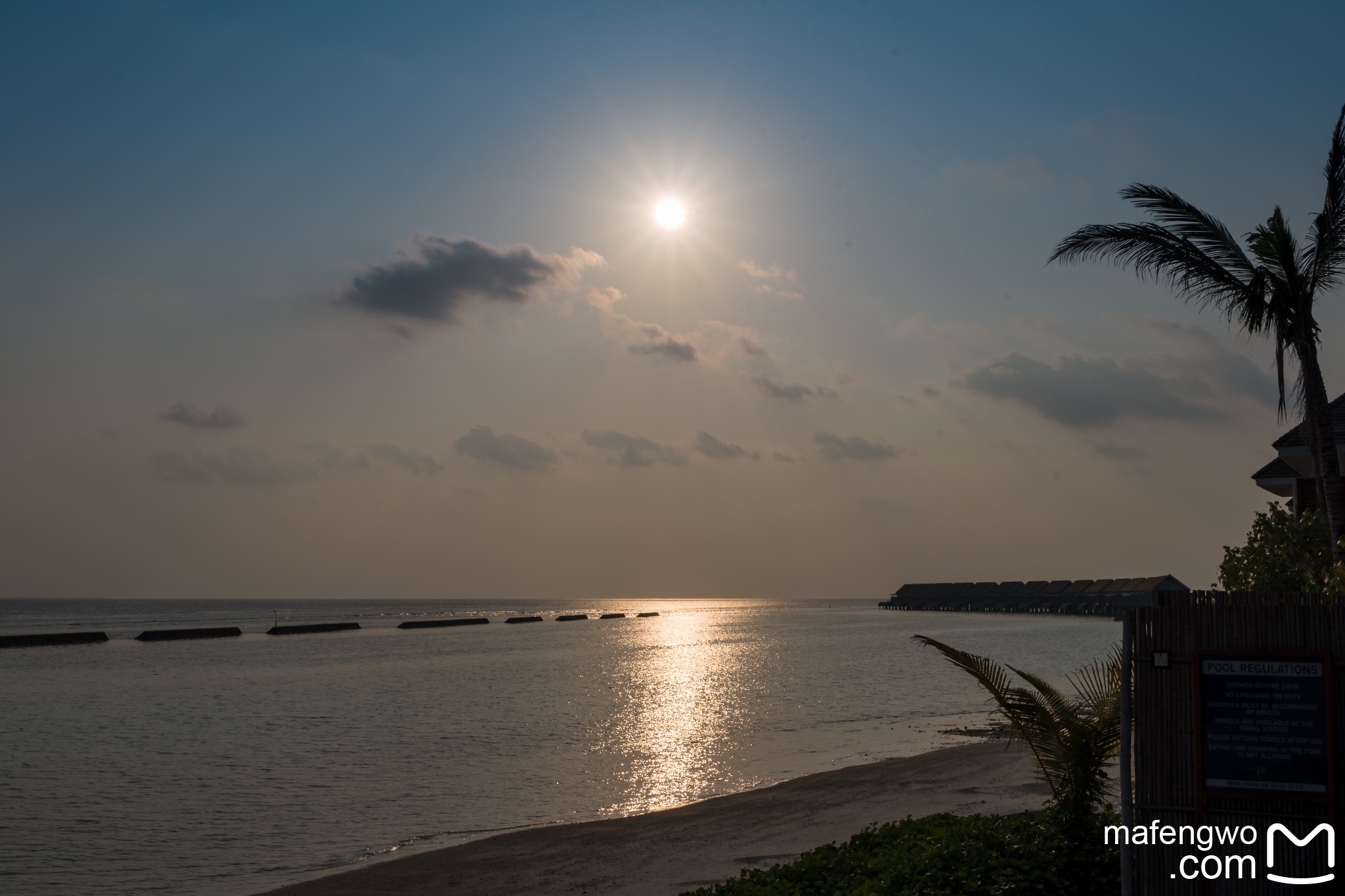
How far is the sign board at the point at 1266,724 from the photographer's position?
6844mm

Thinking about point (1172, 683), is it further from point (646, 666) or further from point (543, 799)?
point (646, 666)

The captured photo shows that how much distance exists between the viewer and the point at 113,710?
38.8 m

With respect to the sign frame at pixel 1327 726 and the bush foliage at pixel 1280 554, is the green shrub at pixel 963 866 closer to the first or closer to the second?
the sign frame at pixel 1327 726

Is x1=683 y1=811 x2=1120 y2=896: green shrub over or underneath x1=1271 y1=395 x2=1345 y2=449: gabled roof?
underneath

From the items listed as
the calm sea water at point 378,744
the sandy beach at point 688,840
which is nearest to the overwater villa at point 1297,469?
the sandy beach at point 688,840

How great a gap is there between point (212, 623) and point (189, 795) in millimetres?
126076

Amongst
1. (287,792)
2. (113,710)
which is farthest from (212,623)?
(287,792)

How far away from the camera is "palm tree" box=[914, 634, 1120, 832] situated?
954 centimetres

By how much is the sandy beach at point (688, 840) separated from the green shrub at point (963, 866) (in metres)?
3.89

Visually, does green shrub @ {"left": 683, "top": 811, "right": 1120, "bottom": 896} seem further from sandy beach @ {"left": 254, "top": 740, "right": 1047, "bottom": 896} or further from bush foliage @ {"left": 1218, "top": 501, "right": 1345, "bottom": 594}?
bush foliage @ {"left": 1218, "top": 501, "right": 1345, "bottom": 594}

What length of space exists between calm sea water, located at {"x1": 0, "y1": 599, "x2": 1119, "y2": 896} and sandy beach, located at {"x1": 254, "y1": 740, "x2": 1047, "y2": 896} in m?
1.47

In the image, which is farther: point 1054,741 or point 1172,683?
point 1054,741

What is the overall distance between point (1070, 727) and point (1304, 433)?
11.3 meters

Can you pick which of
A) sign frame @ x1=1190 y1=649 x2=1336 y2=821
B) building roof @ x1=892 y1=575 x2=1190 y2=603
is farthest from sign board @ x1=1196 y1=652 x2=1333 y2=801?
Result: building roof @ x1=892 y1=575 x2=1190 y2=603
